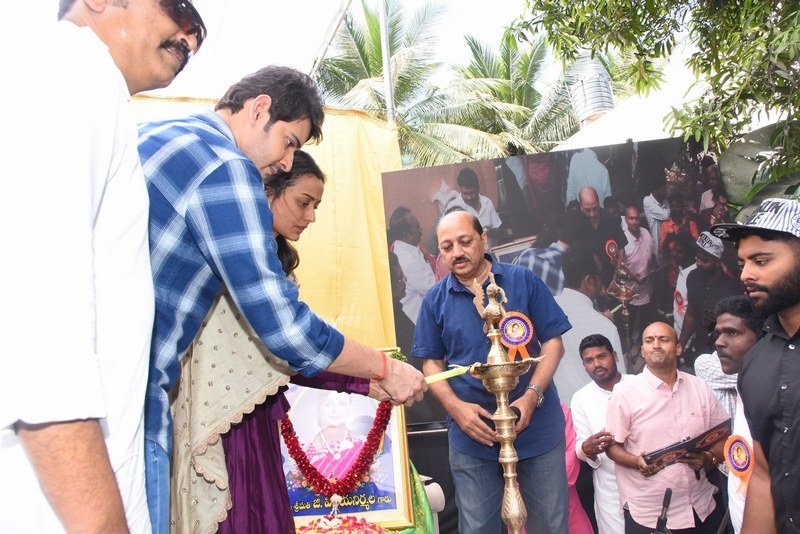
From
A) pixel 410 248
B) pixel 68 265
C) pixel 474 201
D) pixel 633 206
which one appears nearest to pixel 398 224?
pixel 410 248

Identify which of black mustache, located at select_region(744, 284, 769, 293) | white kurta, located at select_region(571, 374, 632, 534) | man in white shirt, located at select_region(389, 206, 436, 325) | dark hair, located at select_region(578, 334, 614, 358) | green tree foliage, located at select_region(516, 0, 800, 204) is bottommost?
white kurta, located at select_region(571, 374, 632, 534)

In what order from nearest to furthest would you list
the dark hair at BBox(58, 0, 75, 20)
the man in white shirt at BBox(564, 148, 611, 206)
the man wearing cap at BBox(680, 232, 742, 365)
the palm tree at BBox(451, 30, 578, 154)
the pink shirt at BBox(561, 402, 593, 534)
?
the dark hair at BBox(58, 0, 75, 20)
the pink shirt at BBox(561, 402, 593, 534)
the man wearing cap at BBox(680, 232, 742, 365)
the man in white shirt at BBox(564, 148, 611, 206)
the palm tree at BBox(451, 30, 578, 154)

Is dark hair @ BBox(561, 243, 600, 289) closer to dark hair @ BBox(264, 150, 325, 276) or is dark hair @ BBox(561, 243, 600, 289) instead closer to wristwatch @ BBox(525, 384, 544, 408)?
wristwatch @ BBox(525, 384, 544, 408)

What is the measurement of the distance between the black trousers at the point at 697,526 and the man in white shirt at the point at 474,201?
2.21 m

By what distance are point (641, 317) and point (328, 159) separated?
8.65 feet

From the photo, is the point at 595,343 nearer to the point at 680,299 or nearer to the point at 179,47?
the point at 680,299

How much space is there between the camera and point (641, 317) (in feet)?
16.7

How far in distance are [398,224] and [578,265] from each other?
138cm

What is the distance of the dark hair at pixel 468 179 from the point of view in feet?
17.1

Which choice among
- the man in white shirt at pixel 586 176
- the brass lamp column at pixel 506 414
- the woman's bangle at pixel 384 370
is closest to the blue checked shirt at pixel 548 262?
the man in white shirt at pixel 586 176

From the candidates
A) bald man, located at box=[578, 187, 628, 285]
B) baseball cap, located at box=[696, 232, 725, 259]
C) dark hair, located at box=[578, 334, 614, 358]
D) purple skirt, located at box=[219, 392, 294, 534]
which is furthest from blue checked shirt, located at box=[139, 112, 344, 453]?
baseball cap, located at box=[696, 232, 725, 259]

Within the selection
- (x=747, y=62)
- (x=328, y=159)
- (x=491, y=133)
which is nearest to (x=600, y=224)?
(x=747, y=62)

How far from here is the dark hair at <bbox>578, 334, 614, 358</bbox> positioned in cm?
502

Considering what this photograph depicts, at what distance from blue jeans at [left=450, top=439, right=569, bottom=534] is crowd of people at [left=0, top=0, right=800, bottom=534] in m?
0.01
